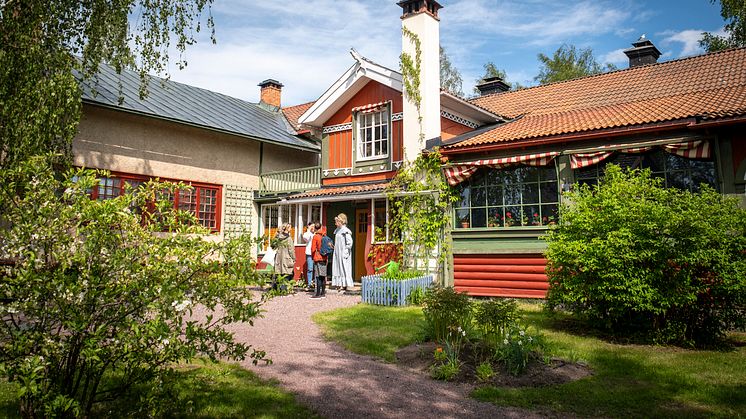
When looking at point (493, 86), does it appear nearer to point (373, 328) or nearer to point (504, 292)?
point (504, 292)

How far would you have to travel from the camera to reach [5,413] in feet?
12.6

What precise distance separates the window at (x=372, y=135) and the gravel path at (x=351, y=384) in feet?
27.4

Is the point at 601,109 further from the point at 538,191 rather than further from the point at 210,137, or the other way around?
the point at 210,137

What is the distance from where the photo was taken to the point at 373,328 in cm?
765

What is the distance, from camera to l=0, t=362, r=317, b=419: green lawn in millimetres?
3855

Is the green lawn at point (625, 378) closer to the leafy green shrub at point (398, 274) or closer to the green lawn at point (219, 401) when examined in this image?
the green lawn at point (219, 401)

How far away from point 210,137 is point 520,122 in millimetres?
9635

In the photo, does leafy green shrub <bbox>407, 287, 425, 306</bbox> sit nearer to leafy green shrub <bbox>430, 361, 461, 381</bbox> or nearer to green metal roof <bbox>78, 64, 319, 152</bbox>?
leafy green shrub <bbox>430, 361, 461, 381</bbox>

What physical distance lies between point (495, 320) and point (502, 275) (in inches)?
216

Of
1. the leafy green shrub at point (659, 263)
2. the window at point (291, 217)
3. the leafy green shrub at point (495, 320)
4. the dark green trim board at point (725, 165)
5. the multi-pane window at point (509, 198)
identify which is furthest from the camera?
the window at point (291, 217)

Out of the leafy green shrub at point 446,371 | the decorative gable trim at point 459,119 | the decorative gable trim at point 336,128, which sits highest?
the decorative gable trim at point 336,128

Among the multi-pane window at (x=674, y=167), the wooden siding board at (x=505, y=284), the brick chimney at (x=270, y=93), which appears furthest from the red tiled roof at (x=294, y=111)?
the multi-pane window at (x=674, y=167)

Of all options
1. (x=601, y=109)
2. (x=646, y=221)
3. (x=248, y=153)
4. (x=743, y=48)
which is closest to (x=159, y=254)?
(x=646, y=221)

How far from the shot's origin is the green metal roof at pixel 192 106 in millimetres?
13750
